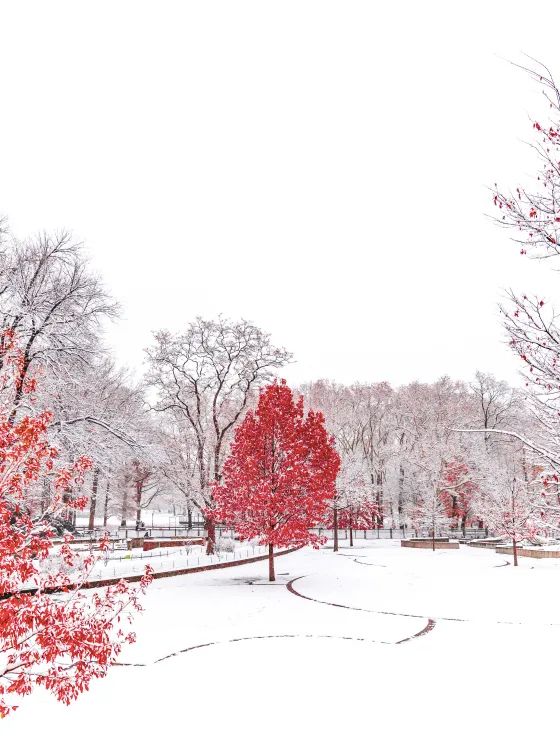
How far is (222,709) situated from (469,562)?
24.8 meters

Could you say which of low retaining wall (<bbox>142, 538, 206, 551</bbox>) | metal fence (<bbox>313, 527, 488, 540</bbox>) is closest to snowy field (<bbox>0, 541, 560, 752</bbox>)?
low retaining wall (<bbox>142, 538, 206, 551</bbox>)

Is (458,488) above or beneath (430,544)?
above

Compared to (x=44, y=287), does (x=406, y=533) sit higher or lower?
lower

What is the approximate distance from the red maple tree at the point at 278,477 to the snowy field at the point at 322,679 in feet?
10.1

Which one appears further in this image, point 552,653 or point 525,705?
point 552,653

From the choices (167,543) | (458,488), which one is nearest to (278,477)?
(167,543)

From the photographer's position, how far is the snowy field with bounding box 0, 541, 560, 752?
758cm

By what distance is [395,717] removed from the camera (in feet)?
26.5

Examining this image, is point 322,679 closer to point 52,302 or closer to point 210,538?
point 52,302

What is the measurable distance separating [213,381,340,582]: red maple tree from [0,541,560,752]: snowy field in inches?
121

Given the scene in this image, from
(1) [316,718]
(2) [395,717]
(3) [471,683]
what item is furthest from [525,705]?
(1) [316,718]

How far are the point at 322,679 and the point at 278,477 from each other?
455 inches

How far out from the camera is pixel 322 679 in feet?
31.8

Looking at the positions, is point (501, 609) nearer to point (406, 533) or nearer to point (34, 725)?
point (34, 725)
